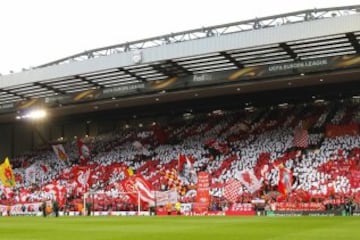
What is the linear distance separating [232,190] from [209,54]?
960 cm

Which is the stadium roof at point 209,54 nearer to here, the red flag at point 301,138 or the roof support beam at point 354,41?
the roof support beam at point 354,41

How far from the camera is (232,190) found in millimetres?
42438

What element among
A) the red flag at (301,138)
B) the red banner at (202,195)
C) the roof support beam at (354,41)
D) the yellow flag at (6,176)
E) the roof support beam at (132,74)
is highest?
the roof support beam at (132,74)

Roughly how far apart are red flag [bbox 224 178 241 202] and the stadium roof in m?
7.34

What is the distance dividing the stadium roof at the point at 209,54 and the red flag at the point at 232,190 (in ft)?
24.1

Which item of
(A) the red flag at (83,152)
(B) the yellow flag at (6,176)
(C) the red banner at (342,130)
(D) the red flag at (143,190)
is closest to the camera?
(D) the red flag at (143,190)

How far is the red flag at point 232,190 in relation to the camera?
42.3 metres

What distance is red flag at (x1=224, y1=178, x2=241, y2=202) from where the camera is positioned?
139 ft

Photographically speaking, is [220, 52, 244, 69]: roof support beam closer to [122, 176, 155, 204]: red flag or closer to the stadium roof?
the stadium roof

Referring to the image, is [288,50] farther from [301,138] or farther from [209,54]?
[301,138]

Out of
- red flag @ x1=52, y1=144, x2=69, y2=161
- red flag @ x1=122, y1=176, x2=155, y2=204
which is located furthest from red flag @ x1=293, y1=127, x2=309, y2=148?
red flag @ x1=52, y1=144, x2=69, y2=161

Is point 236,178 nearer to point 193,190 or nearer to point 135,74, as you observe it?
point 193,190

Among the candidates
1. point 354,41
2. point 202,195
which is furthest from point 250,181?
point 354,41

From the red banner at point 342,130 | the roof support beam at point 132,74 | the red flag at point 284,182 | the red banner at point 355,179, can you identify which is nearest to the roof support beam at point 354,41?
the red banner at point 355,179
